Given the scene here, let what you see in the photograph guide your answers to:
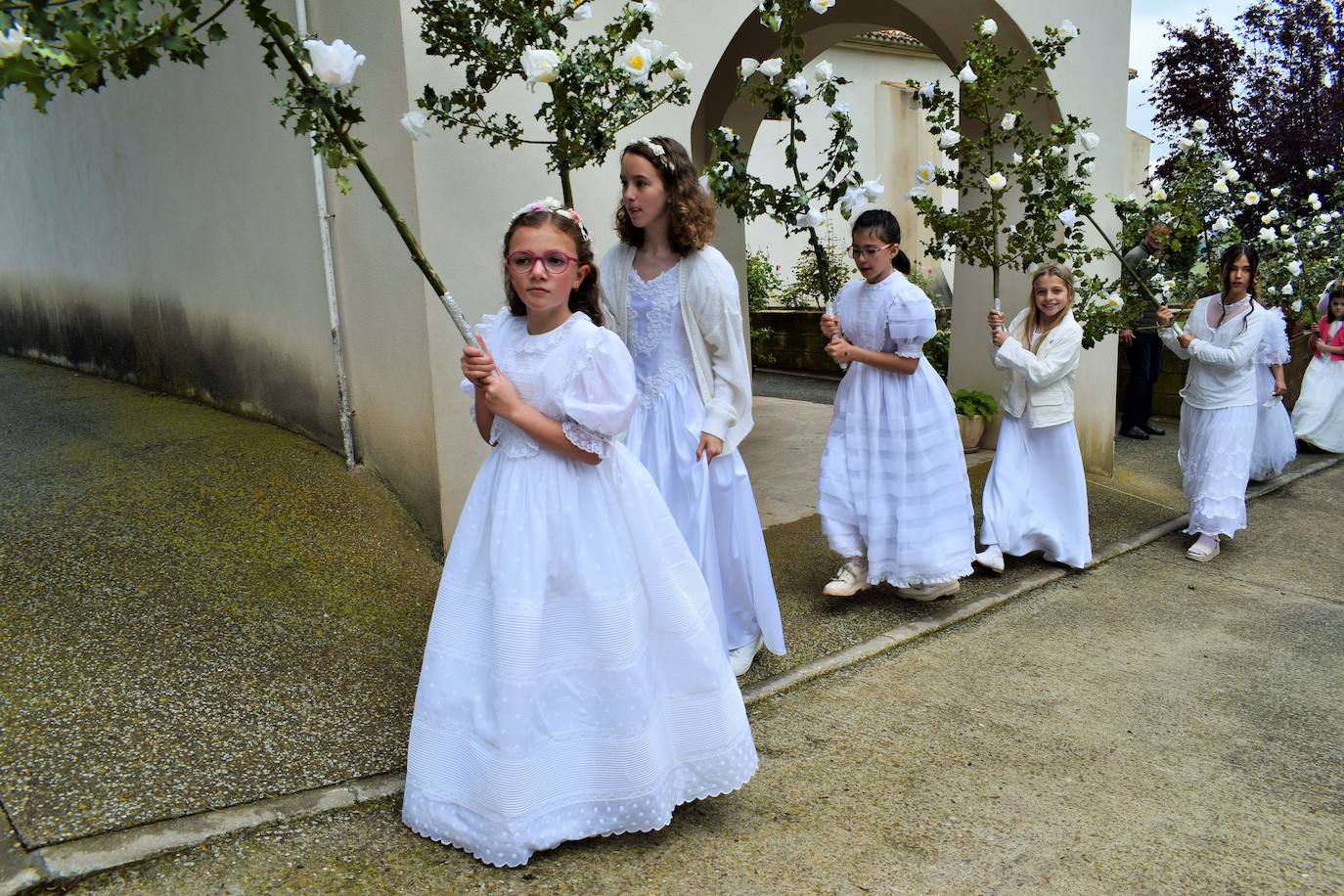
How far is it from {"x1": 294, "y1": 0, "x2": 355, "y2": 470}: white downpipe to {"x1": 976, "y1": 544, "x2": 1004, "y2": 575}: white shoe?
3.49 meters

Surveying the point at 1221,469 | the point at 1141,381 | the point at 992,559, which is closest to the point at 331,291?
the point at 992,559

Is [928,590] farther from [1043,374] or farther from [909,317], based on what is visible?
[1043,374]

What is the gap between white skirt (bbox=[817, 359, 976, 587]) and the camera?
5.05 m

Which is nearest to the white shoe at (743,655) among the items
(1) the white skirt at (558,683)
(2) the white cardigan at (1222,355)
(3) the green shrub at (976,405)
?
(1) the white skirt at (558,683)

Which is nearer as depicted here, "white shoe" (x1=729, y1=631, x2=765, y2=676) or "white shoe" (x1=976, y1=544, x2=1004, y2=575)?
"white shoe" (x1=729, y1=631, x2=765, y2=676)

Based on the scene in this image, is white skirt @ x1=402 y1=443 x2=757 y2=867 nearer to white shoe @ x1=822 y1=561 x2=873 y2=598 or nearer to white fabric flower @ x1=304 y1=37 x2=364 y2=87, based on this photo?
white fabric flower @ x1=304 y1=37 x2=364 y2=87

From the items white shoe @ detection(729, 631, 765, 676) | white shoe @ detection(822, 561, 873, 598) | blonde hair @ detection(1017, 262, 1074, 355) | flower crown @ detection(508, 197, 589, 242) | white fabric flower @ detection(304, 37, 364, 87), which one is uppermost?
white fabric flower @ detection(304, 37, 364, 87)

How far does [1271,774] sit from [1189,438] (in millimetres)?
3834

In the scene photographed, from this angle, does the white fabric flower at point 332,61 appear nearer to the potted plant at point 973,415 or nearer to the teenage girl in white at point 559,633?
the teenage girl in white at point 559,633

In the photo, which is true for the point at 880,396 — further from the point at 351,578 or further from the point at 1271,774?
the point at 351,578

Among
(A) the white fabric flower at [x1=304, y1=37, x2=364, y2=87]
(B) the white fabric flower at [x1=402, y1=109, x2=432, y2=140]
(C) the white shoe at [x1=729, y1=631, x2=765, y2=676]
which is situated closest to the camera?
(A) the white fabric flower at [x1=304, y1=37, x2=364, y2=87]

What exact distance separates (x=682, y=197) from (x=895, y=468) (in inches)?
79.4

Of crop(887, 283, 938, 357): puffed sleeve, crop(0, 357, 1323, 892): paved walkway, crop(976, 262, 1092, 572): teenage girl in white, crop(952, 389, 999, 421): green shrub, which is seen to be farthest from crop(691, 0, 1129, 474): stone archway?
crop(887, 283, 938, 357): puffed sleeve

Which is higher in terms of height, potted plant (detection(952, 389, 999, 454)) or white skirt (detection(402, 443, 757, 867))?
white skirt (detection(402, 443, 757, 867))
